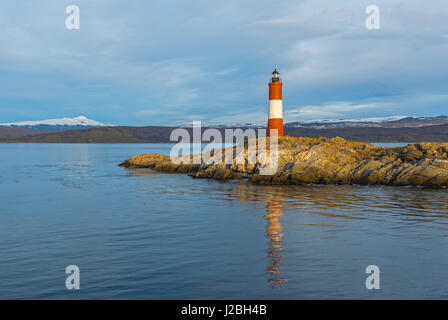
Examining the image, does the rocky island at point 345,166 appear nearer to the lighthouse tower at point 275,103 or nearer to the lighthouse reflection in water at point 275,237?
the lighthouse tower at point 275,103

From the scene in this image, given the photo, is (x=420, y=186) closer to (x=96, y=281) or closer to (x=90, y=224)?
(x=90, y=224)

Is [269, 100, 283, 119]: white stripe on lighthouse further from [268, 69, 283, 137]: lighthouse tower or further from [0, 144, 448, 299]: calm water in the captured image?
[0, 144, 448, 299]: calm water

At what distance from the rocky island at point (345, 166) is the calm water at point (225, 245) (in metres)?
5.16

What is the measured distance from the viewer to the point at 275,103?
4569 cm

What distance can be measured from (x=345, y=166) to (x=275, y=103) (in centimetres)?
1410

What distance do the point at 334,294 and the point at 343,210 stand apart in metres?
11.9

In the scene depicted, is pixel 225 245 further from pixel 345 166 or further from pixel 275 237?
pixel 345 166

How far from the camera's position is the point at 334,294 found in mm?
9445

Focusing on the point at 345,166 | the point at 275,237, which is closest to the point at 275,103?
the point at 345,166

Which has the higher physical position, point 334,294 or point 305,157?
point 305,157

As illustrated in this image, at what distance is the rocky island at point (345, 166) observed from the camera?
31.3m

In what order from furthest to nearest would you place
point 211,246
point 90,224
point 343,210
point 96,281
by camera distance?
point 343,210 < point 90,224 < point 211,246 < point 96,281

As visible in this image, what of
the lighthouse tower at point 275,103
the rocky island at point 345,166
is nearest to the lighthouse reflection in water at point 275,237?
the rocky island at point 345,166
